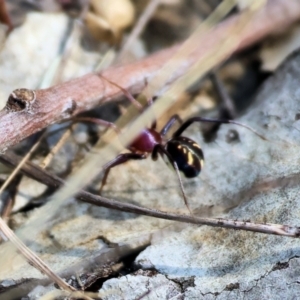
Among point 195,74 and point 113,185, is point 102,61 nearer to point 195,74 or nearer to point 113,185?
point 195,74

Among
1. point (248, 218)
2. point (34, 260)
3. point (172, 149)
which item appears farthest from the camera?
point (172, 149)

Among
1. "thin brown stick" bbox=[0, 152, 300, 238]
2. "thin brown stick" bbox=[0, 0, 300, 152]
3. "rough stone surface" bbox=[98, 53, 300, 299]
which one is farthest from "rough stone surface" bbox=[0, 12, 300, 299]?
"thin brown stick" bbox=[0, 0, 300, 152]

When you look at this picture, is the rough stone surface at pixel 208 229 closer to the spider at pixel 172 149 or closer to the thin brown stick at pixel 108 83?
the spider at pixel 172 149

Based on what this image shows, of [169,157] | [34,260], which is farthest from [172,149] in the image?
[34,260]

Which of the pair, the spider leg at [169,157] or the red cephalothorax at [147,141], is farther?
the red cephalothorax at [147,141]

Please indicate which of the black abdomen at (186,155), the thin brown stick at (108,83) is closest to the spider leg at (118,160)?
the black abdomen at (186,155)

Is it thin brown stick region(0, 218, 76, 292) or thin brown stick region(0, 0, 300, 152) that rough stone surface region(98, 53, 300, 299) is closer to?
thin brown stick region(0, 218, 76, 292)

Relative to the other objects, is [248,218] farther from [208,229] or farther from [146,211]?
[146,211]
